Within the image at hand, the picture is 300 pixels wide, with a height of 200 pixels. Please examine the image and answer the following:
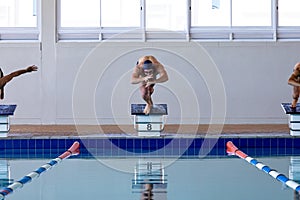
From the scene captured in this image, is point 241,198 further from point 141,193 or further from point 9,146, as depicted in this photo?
point 9,146

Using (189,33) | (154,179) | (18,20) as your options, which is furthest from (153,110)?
(18,20)

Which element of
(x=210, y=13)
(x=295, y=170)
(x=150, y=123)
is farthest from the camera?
(x=210, y=13)

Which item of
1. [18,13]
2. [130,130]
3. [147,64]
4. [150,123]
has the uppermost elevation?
[18,13]

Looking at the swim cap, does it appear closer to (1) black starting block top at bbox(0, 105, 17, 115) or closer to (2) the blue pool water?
(2) the blue pool water

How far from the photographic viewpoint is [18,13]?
1002cm

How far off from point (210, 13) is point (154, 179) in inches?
195

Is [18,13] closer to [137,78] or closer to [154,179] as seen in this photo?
[137,78]

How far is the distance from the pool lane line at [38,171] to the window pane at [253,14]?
3585mm

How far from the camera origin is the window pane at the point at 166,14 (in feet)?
32.9

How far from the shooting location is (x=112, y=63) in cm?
995

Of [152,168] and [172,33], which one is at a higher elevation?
[172,33]

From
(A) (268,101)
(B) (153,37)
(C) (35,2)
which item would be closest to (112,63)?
(B) (153,37)

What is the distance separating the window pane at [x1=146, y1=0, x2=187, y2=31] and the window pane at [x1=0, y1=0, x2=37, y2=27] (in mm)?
1733

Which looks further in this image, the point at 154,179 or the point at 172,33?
the point at 172,33
